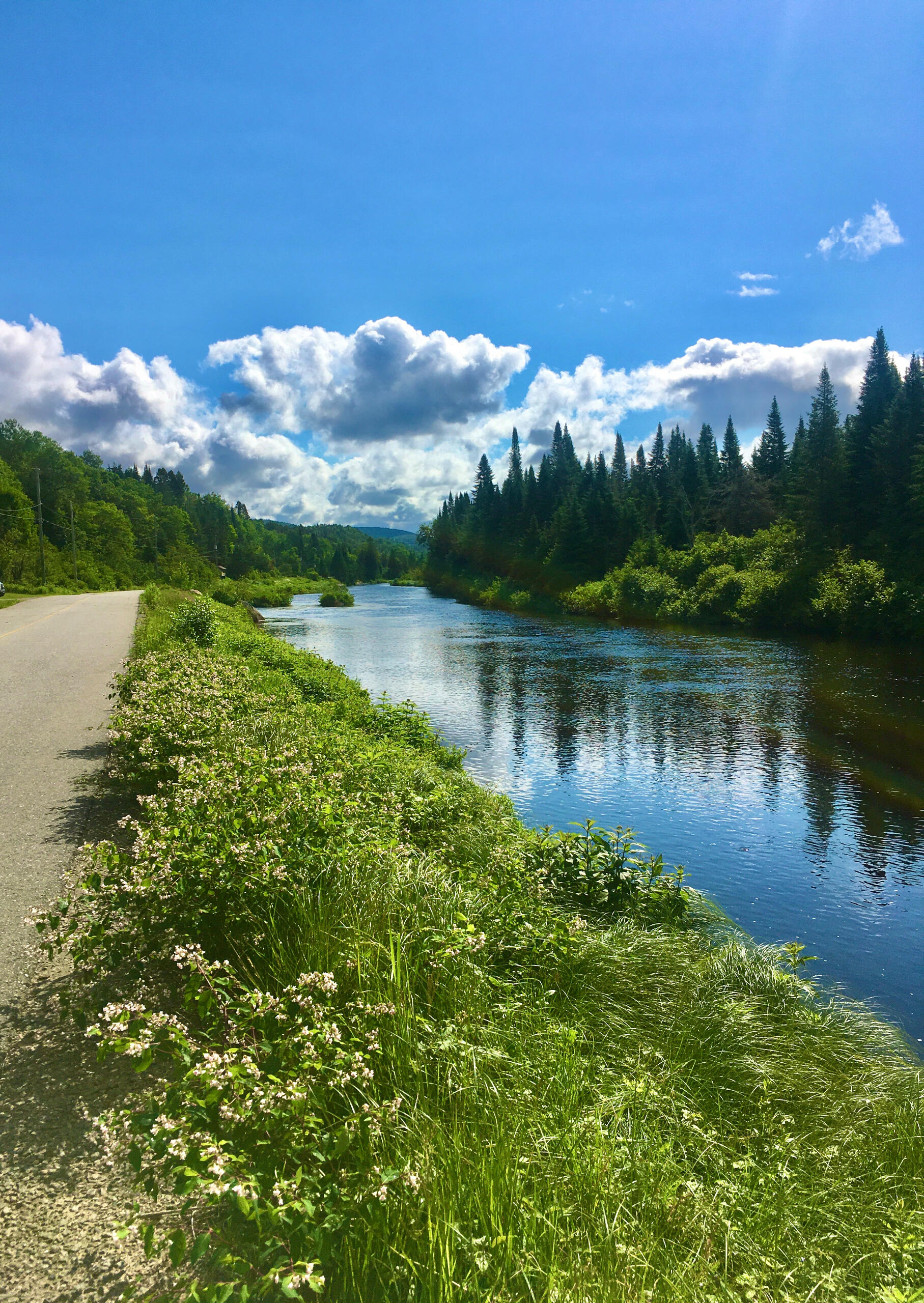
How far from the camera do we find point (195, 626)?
1777cm

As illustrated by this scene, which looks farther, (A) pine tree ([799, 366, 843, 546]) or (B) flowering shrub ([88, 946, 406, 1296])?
(A) pine tree ([799, 366, 843, 546])

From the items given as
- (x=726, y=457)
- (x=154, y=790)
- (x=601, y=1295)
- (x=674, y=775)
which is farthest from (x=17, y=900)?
(x=726, y=457)

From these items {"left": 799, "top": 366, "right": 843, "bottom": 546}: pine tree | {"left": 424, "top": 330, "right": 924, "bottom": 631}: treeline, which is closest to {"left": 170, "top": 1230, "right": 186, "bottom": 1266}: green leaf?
{"left": 424, "top": 330, "right": 924, "bottom": 631}: treeline

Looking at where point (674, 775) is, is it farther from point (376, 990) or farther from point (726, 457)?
point (726, 457)

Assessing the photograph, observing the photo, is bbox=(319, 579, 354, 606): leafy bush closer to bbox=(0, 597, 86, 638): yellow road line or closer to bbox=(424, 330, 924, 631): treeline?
bbox=(424, 330, 924, 631): treeline

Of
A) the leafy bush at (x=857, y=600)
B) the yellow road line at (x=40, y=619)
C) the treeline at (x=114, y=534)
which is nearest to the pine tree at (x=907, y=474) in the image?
the leafy bush at (x=857, y=600)

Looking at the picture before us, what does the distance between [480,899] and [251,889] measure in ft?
6.27

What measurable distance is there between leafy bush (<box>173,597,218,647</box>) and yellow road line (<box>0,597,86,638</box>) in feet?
22.9

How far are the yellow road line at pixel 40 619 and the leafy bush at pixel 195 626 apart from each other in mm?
6971

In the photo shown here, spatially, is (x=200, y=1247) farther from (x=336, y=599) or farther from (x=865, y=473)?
(x=336, y=599)

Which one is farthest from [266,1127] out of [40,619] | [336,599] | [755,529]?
[336,599]

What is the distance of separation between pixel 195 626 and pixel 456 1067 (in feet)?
51.9

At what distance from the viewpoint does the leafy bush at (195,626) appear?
17.0m

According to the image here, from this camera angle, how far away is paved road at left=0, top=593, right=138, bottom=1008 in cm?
554
